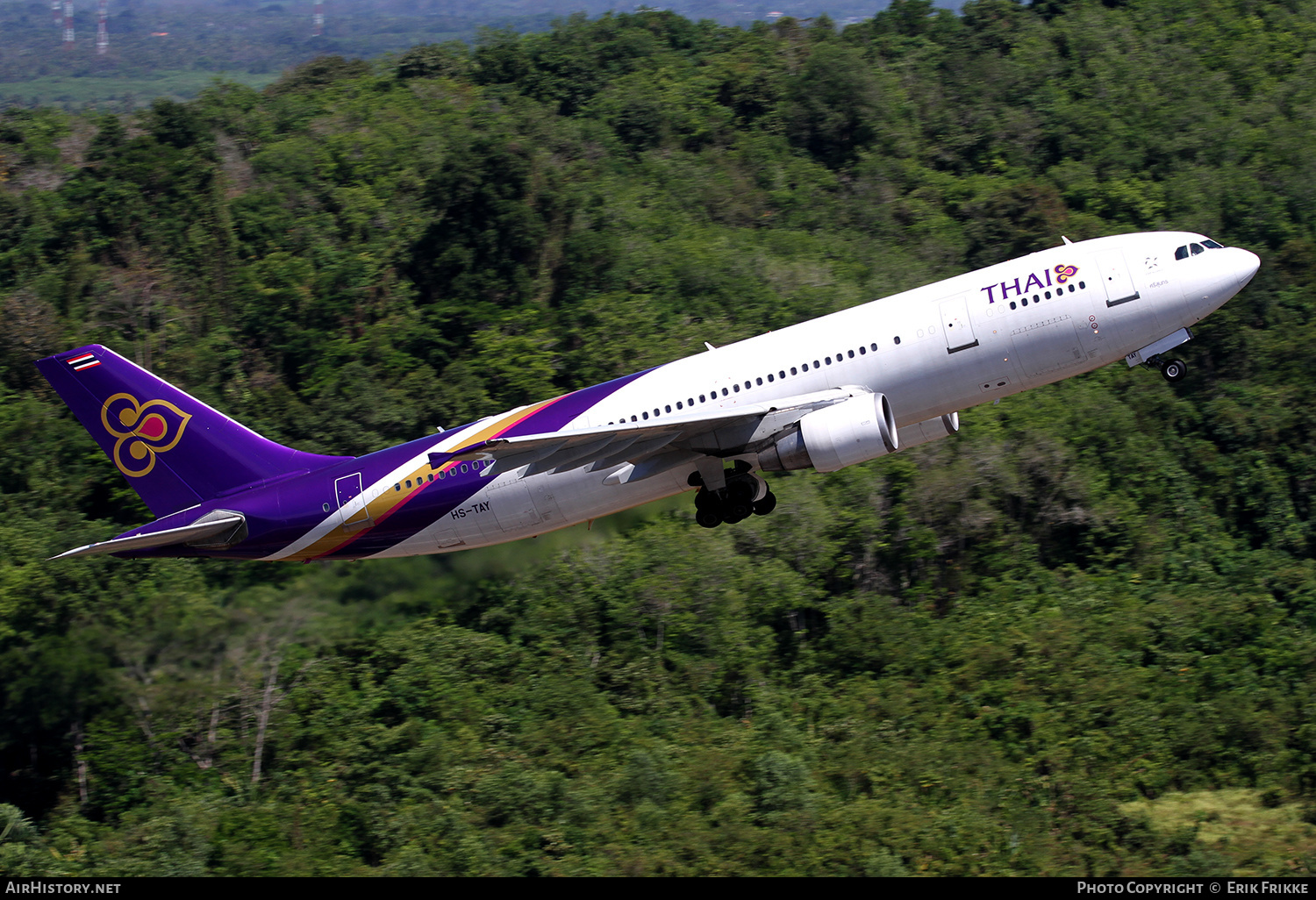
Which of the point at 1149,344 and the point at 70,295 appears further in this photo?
the point at 70,295

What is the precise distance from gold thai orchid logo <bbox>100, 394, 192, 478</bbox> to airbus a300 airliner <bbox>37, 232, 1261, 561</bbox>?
0.04 m

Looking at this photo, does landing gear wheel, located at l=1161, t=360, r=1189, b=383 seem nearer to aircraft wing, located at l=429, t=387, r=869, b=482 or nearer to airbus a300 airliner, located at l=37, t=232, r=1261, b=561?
airbus a300 airliner, located at l=37, t=232, r=1261, b=561

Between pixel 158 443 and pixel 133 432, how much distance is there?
0.71m

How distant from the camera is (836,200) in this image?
222 ft

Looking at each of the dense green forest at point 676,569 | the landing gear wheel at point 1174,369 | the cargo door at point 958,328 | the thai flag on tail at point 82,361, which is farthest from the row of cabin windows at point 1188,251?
the thai flag on tail at point 82,361

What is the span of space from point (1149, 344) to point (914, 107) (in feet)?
163

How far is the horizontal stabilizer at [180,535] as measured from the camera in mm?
30206

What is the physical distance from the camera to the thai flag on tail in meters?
32.3

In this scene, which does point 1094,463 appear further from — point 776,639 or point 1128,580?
point 776,639

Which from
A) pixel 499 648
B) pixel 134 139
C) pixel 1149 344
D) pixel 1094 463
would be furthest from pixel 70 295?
pixel 1149 344

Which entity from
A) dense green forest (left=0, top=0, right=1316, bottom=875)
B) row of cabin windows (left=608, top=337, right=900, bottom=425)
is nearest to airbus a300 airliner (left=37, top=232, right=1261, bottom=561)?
row of cabin windows (left=608, top=337, right=900, bottom=425)
